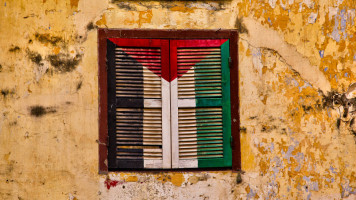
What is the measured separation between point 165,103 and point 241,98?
0.72 meters

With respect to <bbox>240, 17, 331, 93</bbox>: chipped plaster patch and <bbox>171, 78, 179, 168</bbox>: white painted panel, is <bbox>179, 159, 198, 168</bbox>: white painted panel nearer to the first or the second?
<bbox>171, 78, 179, 168</bbox>: white painted panel

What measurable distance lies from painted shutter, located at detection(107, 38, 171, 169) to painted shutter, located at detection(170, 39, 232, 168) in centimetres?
→ 8

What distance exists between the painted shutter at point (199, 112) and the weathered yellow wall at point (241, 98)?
0.15 metres

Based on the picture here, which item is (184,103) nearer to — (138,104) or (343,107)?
(138,104)

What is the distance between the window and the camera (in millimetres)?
4473

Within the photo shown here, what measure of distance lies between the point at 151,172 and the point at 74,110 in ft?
2.98

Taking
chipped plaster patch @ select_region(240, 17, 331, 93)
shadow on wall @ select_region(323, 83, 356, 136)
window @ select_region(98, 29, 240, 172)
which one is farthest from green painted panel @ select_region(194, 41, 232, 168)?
shadow on wall @ select_region(323, 83, 356, 136)

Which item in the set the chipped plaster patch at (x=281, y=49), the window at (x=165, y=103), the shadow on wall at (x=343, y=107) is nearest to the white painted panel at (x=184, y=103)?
the window at (x=165, y=103)

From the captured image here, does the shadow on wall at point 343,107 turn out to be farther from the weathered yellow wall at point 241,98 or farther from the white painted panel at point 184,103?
the white painted panel at point 184,103

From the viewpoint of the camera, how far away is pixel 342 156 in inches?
180

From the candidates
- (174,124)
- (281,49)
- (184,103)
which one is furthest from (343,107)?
(174,124)

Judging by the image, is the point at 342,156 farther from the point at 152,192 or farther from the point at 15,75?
the point at 15,75

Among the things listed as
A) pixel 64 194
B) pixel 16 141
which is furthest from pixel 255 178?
pixel 16 141

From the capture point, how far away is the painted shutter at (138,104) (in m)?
4.46
